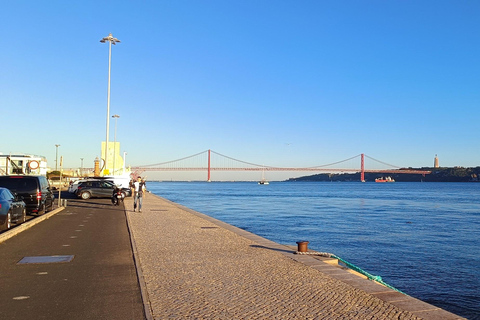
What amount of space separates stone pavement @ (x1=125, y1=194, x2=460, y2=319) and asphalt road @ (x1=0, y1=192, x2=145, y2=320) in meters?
0.34

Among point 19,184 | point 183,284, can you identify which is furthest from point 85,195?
point 183,284

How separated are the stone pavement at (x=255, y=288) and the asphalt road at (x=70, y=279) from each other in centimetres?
34

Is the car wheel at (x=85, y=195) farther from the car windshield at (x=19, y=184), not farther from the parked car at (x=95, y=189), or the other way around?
the car windshield at (x=19, y=184)

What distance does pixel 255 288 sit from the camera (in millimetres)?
7117

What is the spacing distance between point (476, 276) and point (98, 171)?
166 feet

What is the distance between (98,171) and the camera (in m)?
57.0

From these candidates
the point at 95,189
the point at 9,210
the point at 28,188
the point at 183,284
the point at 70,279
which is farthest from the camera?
the point at 95,189

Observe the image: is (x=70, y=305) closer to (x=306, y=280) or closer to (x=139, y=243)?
(x=306, y=280)

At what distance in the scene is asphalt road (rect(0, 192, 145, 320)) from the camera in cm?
589

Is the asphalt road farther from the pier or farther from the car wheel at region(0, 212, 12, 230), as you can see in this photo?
the car wheel at region(0, 212, 12, 230)

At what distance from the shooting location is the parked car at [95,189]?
112 feet

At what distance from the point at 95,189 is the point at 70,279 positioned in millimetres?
27793

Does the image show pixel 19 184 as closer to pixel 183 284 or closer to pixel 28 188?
pixel 28 188

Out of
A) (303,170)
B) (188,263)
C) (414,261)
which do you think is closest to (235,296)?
(188,263)
